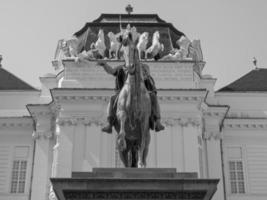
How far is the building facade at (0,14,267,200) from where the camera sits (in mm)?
28984

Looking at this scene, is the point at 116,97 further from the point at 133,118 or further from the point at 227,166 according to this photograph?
the point at 227,166

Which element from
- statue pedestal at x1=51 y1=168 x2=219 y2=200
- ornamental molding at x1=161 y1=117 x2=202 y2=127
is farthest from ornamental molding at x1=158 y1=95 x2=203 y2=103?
statue pedestal at x1=51 y1=168 x2=219 y2=200

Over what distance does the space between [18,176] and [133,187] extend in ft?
77.3

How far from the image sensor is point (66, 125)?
1160 inches

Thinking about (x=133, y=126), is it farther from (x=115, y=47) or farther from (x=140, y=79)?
(x=115, y=47)

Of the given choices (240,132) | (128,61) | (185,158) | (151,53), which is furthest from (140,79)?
(240,132)

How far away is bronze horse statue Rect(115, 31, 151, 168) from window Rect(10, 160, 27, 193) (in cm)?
2169

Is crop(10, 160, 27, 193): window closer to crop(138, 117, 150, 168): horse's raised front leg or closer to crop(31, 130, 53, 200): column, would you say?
crop(31, 130, 53, 200): column

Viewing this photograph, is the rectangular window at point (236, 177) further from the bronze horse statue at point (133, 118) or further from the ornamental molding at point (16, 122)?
the bronze horse statue at point (133, 118)

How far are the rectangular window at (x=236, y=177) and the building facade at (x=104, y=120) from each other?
6 centimetres

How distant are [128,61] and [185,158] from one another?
17.9 m

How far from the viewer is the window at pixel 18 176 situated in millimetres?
31578

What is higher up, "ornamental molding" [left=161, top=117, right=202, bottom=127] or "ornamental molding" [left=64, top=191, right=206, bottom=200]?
"ornamental molding" [left=161, top=117, right=202, bottom=127]

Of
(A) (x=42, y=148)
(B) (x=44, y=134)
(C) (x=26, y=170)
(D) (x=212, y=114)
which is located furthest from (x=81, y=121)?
(D) (x=212, y=114)
